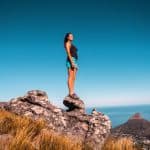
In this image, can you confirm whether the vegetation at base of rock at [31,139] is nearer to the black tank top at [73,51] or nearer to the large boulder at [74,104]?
the large boulder at [74,104]

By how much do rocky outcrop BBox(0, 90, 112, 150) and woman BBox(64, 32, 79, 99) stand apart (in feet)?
3.20

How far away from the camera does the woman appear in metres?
13.7

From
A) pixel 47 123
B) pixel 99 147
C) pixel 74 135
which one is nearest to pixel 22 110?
pixel 47 123

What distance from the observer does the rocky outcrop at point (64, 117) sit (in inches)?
467

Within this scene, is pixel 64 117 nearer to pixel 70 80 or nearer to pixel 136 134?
pixel 70 80

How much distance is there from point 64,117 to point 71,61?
7.36ft

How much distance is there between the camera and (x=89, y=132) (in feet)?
39.4

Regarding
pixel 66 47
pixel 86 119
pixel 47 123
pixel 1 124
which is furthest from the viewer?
pixel 66 47

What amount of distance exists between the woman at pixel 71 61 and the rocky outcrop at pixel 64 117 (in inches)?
38.4

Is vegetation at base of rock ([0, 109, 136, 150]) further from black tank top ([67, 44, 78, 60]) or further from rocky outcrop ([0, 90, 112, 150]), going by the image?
black tank top ([67, 44, 78, 60])

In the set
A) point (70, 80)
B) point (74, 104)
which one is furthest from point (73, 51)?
point (74, 104)

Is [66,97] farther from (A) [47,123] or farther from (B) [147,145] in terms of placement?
(B) [147,145]

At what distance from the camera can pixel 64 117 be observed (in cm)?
1270

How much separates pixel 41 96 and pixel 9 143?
5.69m
